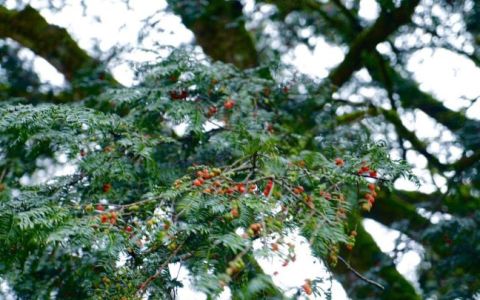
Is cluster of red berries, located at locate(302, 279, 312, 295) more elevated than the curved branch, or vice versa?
the curved branch

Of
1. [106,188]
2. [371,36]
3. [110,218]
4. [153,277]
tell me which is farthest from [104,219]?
[371,36]

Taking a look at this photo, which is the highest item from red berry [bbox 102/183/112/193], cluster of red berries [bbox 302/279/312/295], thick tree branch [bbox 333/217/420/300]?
thick tree branch [bbox 333/217/420/300]

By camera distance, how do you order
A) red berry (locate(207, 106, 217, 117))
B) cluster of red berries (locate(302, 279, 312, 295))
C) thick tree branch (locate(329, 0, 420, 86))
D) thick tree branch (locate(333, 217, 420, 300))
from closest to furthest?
cluster of red berries (locate(302, 279, 312, 295))
red berry (locate(207, 106, 217, 117))
thick tree branch (locate(333, 217, 420, 300))
thick tree branch (locate(329, 0, 420, 86))

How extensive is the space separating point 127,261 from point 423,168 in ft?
6.39

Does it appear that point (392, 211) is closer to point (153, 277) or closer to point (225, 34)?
point (225, 34)

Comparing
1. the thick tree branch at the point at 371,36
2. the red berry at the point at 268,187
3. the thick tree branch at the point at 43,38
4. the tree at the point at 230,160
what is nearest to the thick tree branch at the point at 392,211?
the tree at the point at 230,160

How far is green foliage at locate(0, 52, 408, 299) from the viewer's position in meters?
1.12

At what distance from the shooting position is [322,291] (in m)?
A: 1.18

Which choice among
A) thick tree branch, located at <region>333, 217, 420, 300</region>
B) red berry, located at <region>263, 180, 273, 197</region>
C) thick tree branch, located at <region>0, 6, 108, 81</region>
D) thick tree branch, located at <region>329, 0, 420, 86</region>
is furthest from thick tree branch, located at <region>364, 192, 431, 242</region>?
red berry, located at <region>263, 180, 273, 197</region>

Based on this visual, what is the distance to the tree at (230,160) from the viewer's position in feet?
3.75

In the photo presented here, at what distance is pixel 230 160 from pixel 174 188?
Result: 2.27 ft

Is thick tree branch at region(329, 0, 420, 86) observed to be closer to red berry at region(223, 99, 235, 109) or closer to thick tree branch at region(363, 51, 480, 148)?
thick tree branch at region(363, 51, 480, 148)

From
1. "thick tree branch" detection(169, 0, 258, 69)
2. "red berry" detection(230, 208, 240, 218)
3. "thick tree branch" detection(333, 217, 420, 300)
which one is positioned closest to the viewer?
"red berry" detection(230, 208, 240, 218)

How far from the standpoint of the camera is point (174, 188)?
1.19 metres
